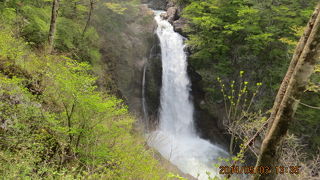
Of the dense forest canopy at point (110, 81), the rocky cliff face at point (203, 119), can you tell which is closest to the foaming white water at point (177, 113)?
the rocky cliff face at point (203, 119)

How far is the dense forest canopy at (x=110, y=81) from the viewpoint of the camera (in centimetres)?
431

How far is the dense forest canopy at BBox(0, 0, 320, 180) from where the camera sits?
170 inches

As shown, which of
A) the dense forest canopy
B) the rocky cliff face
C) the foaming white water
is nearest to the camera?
the dense forest canopy

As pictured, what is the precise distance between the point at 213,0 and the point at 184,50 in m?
4.33

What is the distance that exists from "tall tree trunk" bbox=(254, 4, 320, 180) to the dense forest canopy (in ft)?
1.39

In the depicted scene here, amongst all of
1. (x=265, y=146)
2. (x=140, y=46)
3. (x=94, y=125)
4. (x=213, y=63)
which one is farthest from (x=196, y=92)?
(x=265, y=146)

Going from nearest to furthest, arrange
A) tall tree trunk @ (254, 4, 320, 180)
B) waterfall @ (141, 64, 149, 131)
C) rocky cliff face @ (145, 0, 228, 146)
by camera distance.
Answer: tall tree trunk @ (254, 4, 320, 180) → waterfall @ (141, 64, 149, 131) → rocky cliff face @ (145, 0, 228, 146)

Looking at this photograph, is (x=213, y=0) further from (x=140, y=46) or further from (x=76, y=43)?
(x=76, y=43)

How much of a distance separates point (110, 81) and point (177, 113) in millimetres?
5570

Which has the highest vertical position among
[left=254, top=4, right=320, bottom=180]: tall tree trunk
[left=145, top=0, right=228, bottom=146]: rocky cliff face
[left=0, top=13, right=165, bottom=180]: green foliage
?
[left=254, top=4, right=320, bottom=180]: tall tree trunk

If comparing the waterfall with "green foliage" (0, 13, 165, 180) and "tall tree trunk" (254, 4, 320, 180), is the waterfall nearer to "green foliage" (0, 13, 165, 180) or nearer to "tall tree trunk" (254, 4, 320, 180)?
"green foliage" (0, 13, 165, 180)

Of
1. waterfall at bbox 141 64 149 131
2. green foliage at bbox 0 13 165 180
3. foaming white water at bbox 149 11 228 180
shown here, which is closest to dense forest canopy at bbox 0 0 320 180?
green foliage at bbox 0 13 165 180

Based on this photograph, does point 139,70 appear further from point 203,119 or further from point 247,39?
point 247,39

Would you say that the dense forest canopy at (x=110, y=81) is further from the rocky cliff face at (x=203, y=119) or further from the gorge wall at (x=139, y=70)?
the rocky cliff face at (x=203, y=119)
